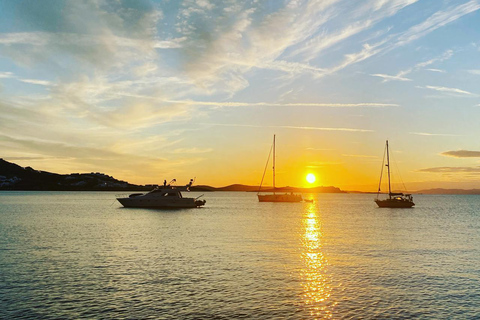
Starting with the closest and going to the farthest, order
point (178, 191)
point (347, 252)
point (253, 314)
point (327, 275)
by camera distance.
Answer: point (253, 314), point (327, 275), point (347, 252), point (178, 191)

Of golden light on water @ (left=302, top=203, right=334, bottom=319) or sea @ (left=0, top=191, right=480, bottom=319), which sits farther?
golden light on water @ (left=302, top=203, right=334, bottom=319)

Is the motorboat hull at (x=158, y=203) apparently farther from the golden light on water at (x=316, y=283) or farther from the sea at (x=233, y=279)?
the golden light on water at (x=316, y=283)

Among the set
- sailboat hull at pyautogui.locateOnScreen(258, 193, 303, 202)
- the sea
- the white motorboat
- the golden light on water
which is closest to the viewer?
the sea

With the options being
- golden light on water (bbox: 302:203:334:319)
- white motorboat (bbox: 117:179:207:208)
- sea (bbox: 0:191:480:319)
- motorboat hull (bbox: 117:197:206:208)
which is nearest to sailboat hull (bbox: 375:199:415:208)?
motorboat hull (bbox: 117:197:206:208)

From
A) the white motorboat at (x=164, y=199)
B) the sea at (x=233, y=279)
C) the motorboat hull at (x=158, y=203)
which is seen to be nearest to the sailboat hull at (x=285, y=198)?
the motorboat hull at (x=158, y=203)

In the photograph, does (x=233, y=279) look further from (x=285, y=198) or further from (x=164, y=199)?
(x=285, y=198)

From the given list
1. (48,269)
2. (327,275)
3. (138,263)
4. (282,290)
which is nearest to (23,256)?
(48,269)

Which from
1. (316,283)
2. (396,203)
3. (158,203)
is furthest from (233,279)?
(396,203)

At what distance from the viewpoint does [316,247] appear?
49500 mm

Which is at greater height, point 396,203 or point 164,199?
point 164,199

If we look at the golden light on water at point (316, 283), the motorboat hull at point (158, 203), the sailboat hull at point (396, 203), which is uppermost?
the motorboat hull at point (158, 203)

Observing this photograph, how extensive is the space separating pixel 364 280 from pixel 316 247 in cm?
1912

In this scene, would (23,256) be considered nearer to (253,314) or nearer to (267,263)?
(267,263)

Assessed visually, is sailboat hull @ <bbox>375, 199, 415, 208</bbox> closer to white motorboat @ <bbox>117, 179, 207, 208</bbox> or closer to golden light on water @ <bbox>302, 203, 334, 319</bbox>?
white motorboat @ <bbox>117, 179, 207, 208</bbox>
